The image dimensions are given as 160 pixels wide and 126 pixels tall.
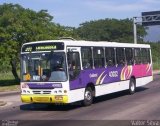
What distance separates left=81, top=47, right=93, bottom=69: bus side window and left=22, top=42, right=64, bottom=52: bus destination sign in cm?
142

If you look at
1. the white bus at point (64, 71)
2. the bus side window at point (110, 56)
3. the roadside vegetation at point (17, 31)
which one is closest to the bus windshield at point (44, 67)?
the white bus at point (64, 71)

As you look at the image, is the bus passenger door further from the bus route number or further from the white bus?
the bus route number

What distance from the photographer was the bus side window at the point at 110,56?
68.7ft

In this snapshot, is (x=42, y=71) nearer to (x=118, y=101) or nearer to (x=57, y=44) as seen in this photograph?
(x=57, y=44)

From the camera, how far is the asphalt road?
45.4 ft

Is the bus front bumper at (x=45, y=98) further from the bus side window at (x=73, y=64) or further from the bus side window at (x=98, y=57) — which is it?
the bus side window at (x=98, y=57)

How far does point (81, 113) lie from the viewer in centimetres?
1608

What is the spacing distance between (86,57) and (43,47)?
6.67 feet

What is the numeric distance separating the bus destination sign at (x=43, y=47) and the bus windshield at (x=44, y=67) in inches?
8.0

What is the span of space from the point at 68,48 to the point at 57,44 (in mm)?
446

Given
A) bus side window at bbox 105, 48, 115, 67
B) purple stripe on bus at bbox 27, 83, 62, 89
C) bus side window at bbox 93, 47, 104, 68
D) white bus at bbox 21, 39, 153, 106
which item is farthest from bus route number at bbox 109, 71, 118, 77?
purple stripe on bus at bbox 27, 83, 62, 89

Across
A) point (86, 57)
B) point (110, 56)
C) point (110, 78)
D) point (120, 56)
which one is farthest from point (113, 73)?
point (86, 57)

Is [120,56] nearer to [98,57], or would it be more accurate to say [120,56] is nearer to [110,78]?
[110,78]

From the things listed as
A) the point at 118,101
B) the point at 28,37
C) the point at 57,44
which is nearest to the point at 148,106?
the point at 118,101
